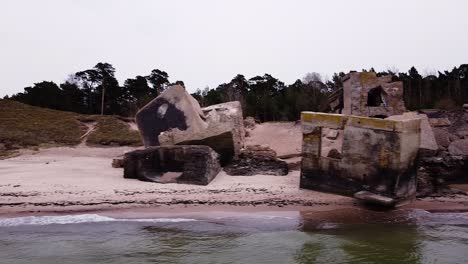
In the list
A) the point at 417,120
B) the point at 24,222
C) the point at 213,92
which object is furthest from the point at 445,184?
the point at 213,92

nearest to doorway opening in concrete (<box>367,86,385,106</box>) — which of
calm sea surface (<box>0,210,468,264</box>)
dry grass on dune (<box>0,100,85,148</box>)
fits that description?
calm sea surface (<box>0,210,468,264</box>)

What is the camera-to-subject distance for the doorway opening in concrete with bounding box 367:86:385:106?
17.7 m

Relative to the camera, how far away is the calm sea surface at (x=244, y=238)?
325 inches

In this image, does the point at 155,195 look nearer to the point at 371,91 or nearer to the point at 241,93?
the point at 371,91

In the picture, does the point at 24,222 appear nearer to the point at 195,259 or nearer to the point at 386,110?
the point at 195,259

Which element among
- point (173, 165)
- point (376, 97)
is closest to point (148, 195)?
point (173, 165)

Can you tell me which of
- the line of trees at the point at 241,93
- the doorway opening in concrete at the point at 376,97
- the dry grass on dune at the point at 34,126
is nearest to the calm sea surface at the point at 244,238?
the doorway opening in concrete at the point at 376,97

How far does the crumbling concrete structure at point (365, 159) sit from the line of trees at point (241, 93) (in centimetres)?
2057

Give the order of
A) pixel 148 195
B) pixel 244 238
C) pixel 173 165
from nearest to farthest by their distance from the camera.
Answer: pixel 244 238 < pixel 148 195 < pixel 173 165

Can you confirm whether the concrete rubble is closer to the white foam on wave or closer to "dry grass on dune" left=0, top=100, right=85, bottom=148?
the white foam on wave

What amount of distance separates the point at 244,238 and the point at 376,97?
1088 cm

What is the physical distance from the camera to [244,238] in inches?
361

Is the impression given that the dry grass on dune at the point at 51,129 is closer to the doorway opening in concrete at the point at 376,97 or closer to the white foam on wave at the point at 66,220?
the white foam on wave at the point at 66,220

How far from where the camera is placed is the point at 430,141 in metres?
11.2
